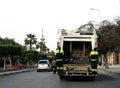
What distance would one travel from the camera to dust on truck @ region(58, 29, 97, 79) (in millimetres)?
28212

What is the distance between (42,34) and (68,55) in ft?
410

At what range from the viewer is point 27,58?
86312mm

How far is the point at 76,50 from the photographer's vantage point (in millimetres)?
30703

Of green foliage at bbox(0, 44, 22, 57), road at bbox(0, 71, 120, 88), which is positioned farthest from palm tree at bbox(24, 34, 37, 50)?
road at bbox(0, 71, 120, 88)

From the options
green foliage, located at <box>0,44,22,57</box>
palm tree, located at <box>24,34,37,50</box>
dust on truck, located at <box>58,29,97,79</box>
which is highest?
palm tree, located at <box>24,34,37,50</box>

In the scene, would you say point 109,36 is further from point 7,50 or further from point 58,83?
point 58,83

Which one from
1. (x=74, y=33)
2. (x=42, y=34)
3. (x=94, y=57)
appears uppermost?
(x=42, y=34)

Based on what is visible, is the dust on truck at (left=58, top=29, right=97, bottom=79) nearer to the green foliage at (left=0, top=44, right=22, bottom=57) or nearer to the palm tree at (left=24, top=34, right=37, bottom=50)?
the green foliage at (left=0, top=44, right=22, bottom=57)

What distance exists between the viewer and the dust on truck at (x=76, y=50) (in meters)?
28.2

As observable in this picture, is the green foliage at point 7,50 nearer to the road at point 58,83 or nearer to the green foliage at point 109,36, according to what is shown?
the green foliage at point 109,36

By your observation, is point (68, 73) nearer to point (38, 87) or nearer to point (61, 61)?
point (61, 61)

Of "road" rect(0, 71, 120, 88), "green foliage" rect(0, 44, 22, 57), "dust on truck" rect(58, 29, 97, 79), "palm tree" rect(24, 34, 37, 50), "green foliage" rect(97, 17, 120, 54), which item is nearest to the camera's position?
"road" rect(0, 71, 120, 88)

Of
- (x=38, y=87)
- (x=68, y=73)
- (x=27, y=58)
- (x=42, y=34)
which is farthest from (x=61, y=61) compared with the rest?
(x=42, y=34)

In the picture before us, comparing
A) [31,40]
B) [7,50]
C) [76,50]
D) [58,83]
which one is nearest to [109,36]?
[7,50]
